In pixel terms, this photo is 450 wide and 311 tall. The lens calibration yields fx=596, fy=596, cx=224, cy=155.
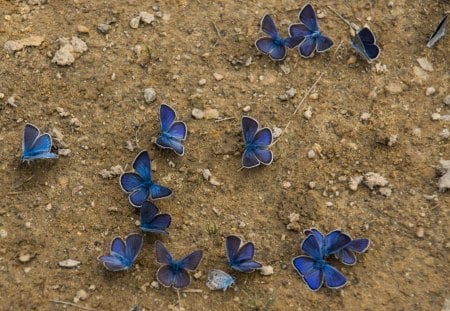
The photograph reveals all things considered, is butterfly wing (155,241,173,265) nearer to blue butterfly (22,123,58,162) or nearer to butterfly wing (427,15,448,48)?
blue butterfly (22,123,58,162)

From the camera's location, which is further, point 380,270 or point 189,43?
point 189,43

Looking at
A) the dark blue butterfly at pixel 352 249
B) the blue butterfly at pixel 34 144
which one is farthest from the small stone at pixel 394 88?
the blue butterfly at pixel 34 144

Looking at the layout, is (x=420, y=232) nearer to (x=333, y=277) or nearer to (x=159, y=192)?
(x=333, y=277)

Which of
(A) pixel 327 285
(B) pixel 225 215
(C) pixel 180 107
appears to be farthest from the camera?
(C) pixel 180 107

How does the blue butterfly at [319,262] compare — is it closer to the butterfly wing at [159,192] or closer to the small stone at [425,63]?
the butterfly wing at [159,192]

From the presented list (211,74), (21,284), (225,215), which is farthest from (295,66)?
(21,284)

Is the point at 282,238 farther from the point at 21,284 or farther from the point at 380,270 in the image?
the point at 21,284

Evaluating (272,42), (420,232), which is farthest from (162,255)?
(272,42)
